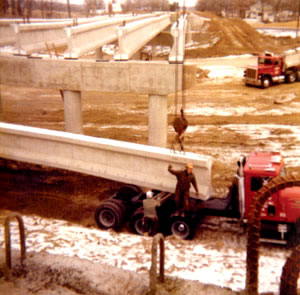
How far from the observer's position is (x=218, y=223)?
10391 millimetres

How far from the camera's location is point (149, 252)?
8.70 meters

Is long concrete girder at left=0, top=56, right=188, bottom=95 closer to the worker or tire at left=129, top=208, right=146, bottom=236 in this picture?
the worker

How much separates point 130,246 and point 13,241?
8.44ft

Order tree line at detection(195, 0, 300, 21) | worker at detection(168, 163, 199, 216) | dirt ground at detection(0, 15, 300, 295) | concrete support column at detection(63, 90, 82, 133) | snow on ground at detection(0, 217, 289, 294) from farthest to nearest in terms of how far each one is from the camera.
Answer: tree line at detection(195, 0, 300, 21), concrete support column at detection(63, 90, 82, 133), dirt ground at detection(0, 15, 300, 295), worker at detection(168, 163, 199, 216), snow on ground at detection(0, 217, 289, 294)

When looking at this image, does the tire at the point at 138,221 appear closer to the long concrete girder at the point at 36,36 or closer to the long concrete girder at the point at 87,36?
the long concrete girder at the point at 87,36

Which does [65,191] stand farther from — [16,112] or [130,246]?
[16,112]

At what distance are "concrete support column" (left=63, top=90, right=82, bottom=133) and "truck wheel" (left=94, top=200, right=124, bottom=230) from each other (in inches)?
213

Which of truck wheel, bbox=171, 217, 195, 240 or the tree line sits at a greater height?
the tree line

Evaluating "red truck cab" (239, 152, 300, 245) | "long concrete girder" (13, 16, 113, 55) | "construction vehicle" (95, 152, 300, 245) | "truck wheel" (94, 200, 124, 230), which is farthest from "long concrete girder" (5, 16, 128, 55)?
"red truck cab" (239, 152, 300, 245)

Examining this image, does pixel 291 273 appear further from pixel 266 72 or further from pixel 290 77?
pixel 290 77

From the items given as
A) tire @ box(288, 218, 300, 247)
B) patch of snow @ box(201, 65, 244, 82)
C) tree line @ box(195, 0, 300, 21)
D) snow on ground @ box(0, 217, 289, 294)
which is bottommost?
snow on ground @ box(0, 217, 289, 294)

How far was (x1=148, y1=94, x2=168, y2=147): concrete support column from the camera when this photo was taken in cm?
1355

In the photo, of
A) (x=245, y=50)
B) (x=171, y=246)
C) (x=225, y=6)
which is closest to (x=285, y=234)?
(x=171, y=246)

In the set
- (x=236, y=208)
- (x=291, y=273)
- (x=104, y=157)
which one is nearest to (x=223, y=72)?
(x=104, y=157)
